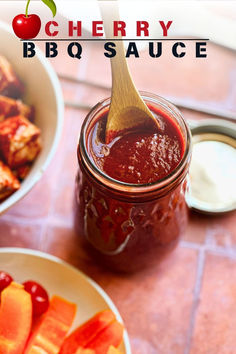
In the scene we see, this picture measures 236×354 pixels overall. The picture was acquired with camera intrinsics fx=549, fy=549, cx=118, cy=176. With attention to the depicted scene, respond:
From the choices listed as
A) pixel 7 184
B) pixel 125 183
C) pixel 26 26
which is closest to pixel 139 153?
pixel 125 183

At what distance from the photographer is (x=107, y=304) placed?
99cm

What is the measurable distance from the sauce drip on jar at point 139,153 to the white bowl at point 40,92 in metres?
0.22

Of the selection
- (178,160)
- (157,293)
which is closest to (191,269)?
(157,293)

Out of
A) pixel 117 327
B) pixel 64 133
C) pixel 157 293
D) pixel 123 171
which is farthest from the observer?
pixel 64 133

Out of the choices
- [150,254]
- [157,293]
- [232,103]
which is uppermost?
[232,103]

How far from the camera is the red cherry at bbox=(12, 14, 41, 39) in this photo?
40.6 inches

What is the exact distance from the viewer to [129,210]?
821mm

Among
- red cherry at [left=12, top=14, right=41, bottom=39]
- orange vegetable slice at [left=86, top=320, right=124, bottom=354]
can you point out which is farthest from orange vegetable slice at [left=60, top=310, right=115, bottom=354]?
red cherry at [left=12, top=14, right=41, bottom=39]

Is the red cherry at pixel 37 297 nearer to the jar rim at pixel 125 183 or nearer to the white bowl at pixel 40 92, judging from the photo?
the white bowl at pixel 40 92

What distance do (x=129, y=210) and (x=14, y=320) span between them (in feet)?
1.00

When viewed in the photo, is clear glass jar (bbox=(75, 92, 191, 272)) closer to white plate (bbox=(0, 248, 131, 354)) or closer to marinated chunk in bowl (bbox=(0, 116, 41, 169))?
white plate (bbox=(0, 248, 131, 354))

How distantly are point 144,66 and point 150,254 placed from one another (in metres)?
0.49

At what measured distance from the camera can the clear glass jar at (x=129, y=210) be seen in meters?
0.76

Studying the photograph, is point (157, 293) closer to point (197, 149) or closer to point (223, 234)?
point (223, 234)
